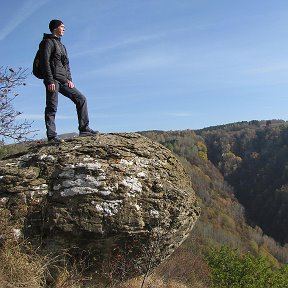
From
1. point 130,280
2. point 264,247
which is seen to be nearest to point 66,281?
point 130,280

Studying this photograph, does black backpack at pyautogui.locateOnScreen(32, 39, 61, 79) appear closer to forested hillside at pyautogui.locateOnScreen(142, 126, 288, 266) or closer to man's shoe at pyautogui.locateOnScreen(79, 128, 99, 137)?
man's shoe at pyautogui.locateOnScreen(79, 128, 99, 137)

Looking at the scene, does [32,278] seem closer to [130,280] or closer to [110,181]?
[110,181]

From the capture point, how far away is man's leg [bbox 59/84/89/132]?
7.12 m

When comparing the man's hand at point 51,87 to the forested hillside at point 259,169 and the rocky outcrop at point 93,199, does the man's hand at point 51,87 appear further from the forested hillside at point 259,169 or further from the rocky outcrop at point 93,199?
the forested hillside at point 259,169

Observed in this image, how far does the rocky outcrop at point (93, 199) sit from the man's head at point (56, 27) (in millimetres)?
1805

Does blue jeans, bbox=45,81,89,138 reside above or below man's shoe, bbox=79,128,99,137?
above

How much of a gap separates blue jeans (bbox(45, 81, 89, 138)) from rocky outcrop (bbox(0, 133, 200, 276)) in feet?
1.30

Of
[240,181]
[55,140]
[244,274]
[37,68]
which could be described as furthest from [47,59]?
[240,181]

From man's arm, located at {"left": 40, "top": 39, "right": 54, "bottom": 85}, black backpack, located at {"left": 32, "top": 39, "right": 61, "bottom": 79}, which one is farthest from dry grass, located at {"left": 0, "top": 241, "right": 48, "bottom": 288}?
black backpack, located at {"left": 32, "top": 39, "right": 61, "bottom": 79}

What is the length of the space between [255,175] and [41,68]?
116m

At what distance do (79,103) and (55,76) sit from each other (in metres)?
0.68

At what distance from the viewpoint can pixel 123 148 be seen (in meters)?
6.73

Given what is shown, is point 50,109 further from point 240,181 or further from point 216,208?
point 240,181

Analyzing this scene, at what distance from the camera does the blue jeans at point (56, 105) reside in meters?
6.82
